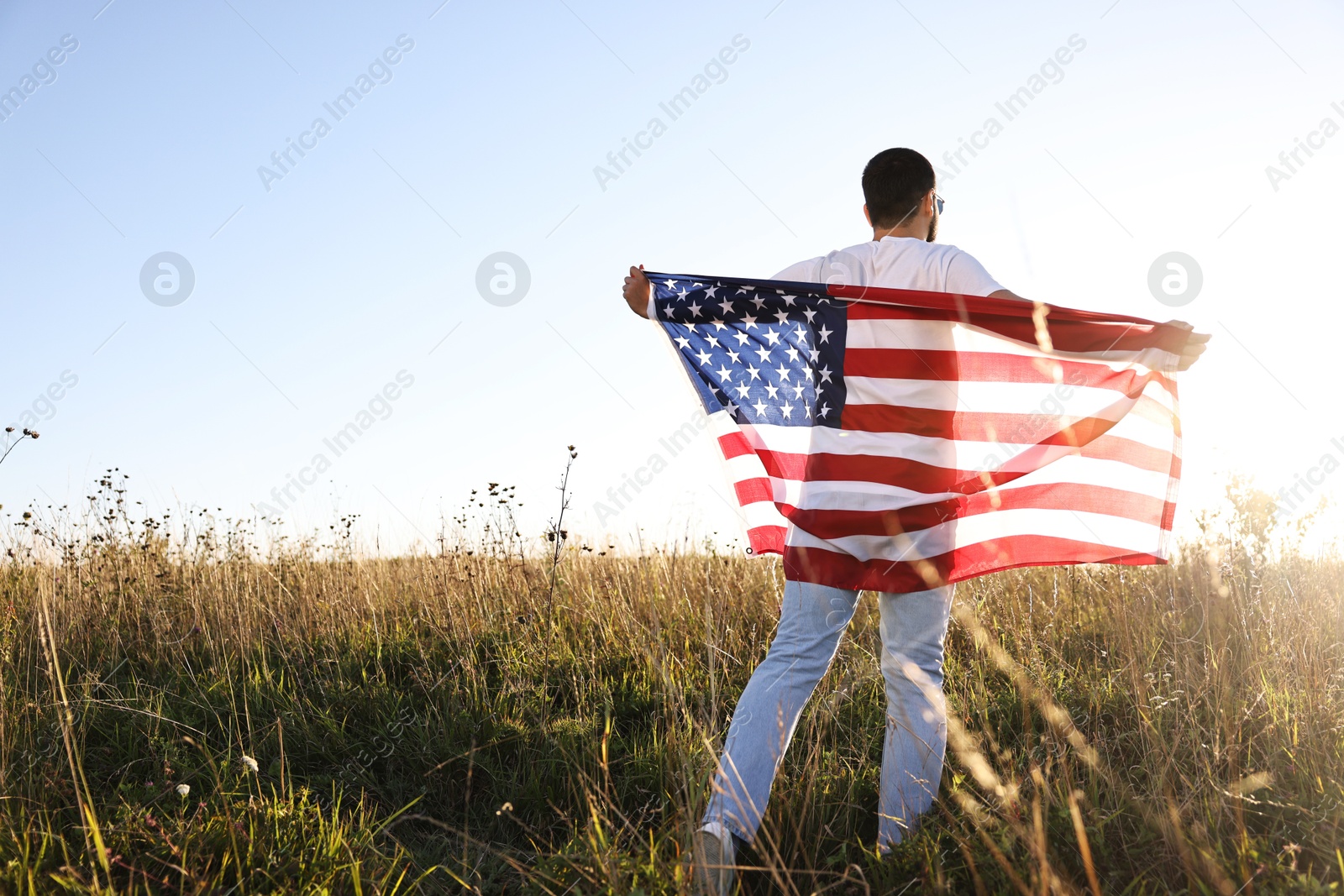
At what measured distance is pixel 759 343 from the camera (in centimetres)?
325

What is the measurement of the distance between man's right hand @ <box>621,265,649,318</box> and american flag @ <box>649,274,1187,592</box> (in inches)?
2.4

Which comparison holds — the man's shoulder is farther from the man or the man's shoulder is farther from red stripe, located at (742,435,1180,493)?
red stripe, located at (742,435,1180,493)

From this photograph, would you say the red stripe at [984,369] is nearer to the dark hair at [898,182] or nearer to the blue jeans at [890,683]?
the dark hair at [898,182]

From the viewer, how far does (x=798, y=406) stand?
313 centimetres

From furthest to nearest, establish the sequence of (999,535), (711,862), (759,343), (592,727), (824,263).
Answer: (592,727) < (759,343) < (999,535) < (824,263) < (711,862)

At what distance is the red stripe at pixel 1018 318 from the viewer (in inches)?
113

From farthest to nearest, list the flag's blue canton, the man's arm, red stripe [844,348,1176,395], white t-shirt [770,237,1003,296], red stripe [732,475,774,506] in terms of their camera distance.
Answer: red stripe [732,475,774,506] → the man's arm → the flag's blue canton → red stripe [844,348,1176,395] → white t-shirt [770,237,1003,296]

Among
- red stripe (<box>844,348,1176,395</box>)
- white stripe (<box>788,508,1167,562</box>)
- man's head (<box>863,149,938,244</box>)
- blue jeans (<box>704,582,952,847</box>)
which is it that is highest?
man's head (<box>863,149,938,244</box>)

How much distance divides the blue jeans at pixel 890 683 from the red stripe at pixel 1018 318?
0.98 meters

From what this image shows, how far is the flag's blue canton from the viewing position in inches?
119

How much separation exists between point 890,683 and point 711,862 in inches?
32.7

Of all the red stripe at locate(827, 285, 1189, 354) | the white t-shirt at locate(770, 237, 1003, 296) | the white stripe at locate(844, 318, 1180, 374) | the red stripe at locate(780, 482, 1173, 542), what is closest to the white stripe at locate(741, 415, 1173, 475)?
the red stripe at locate(780, 482, 1173, 542)

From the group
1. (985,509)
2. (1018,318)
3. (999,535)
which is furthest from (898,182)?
(999,535)

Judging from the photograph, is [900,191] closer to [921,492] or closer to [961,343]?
[961,343]
